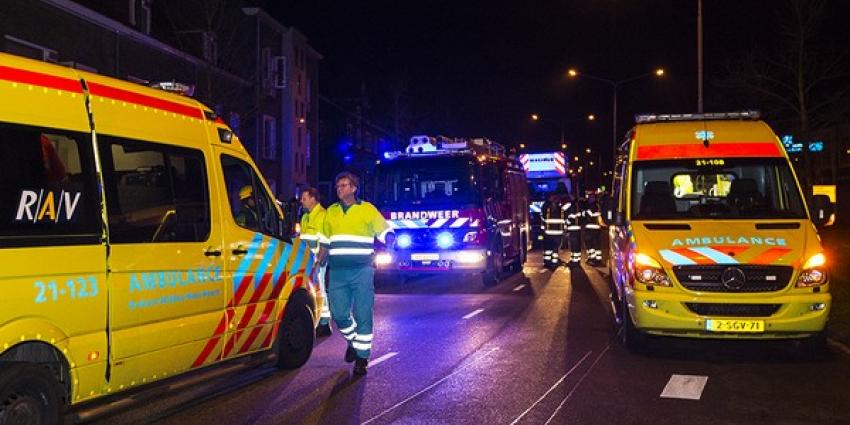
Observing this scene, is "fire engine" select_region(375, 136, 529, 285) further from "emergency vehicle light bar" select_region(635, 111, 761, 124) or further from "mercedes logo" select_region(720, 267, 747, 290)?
"mercedes logo" select_region(720, 267, 747, 290)

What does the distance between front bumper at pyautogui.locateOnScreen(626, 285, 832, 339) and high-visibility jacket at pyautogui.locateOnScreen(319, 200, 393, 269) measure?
108 inches

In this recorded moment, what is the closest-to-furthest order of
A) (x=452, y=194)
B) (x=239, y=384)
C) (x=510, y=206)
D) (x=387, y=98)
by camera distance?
(x=239, y=384) < (x=452, y=194) < (x=510, y=206) < (x=387, y=98)

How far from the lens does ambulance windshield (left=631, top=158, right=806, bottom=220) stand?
851cm

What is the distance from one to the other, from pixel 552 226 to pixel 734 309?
36.4ft

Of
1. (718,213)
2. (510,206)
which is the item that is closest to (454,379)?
(718,213)

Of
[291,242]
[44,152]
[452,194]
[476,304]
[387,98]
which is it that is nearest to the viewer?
Answer: [44,152]

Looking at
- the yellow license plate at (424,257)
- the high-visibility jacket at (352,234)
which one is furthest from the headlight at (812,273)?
the yellow license plate at (424,257)

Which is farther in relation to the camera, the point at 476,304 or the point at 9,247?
the point at 476,304

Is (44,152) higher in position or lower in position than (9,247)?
higher

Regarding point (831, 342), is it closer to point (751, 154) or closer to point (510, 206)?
point (751, 154)

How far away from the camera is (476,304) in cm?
1244

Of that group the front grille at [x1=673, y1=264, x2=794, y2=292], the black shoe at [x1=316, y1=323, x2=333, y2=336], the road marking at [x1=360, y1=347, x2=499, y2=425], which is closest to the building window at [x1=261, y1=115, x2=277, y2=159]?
the black shoe at [x1=316, y1=323, x2=333, y2=336]

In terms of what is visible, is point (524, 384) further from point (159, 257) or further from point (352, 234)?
point (159, 257)

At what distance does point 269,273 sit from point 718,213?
4983 millimetres
